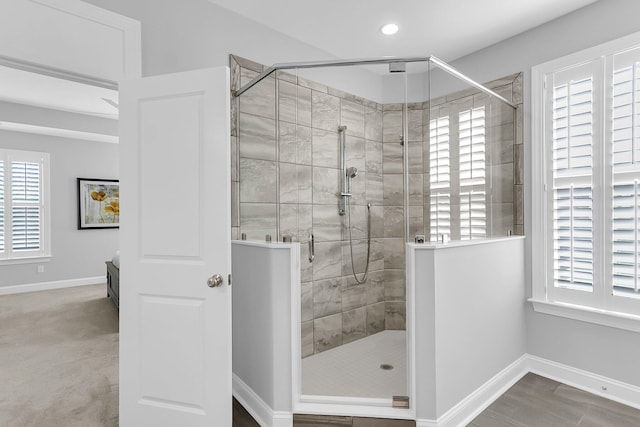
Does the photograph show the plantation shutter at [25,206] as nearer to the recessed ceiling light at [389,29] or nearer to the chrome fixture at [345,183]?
the chrome fixture at [345,183]

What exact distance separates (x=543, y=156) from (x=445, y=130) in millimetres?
1145

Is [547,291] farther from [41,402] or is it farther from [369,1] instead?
[41,402]

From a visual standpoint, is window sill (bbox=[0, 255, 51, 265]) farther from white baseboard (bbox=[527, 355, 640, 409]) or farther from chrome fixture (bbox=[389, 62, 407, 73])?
white baseboard (bbox=[527, 355, 640, 409])

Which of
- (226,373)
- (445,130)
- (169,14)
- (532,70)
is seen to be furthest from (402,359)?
(169,14)

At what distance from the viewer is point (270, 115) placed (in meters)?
2.23

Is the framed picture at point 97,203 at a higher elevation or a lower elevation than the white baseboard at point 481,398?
higher

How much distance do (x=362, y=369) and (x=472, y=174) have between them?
1587 mm

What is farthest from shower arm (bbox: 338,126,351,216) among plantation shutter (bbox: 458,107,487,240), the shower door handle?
plantation shutter (bbox: 458,107,487,240)

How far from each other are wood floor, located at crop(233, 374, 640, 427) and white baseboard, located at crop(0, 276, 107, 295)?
5421 mm

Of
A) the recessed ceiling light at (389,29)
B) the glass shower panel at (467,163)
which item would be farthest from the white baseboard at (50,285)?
the glass shower panel at (467,163)

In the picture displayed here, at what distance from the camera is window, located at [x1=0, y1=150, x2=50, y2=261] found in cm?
557

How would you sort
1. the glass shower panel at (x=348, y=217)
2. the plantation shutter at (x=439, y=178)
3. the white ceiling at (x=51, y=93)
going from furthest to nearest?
1. the white ceiling at (x=51, y=93)
2. the glass shower panel at (x=348, y=217)
3. the plantation shutter at (x=439, y=178)

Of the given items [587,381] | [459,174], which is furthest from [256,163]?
[587,381]

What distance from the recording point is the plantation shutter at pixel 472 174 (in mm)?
2209
